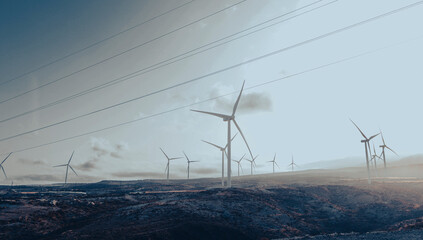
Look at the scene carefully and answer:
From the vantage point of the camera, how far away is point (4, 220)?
32.0 meters

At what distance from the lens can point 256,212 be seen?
4000 centimetres

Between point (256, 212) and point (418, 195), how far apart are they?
140 ft

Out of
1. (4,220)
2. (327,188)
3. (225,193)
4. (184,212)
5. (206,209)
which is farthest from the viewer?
(327,188)

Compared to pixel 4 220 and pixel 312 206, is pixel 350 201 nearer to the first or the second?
pixel 312 206

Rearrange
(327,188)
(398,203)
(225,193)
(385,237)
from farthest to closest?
(327,188)
(398,203)
(225,193)
(385,237)

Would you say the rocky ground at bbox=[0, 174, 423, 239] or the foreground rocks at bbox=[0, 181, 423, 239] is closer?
the rocky ground at bbox=[0, 174, 423, 239]

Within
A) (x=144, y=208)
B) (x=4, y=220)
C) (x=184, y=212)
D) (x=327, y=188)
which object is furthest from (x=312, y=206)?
(x=4, y=220)

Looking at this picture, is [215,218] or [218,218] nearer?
[215,218]

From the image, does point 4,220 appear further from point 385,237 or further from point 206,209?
point 385,237

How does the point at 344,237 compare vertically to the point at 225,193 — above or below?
below

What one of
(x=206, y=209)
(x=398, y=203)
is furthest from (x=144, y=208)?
(x=398, y=203)

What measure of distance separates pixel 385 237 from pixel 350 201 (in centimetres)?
3138

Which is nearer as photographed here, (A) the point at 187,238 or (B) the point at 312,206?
(A) the point at 187,238

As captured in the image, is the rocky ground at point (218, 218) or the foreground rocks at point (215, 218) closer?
the rocky ground at point (218, 218)
